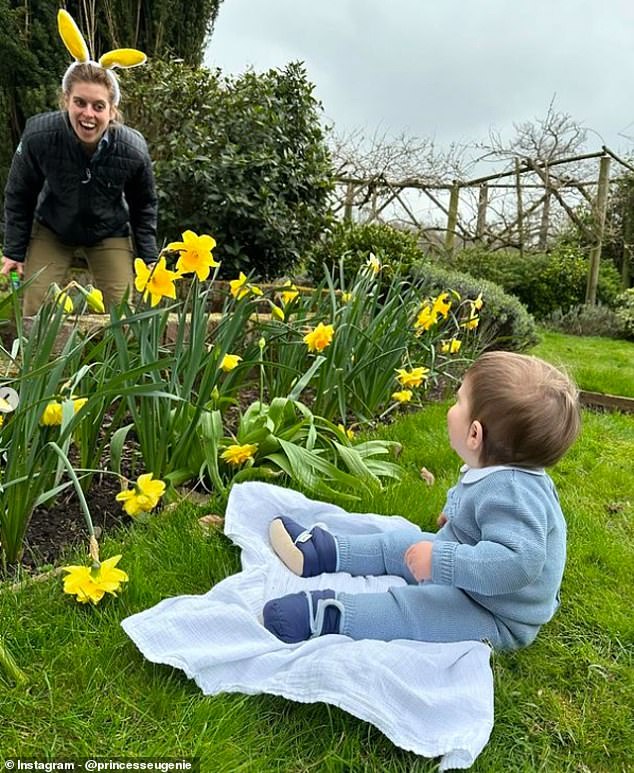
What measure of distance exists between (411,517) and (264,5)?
8.08 meters

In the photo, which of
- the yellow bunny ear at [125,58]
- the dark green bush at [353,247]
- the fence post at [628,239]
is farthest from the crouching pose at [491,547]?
the fence post at [628,239]

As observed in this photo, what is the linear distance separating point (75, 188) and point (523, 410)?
2531 mm

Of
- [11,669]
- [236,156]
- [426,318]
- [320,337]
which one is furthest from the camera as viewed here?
[236,156]

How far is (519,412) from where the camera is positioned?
1.35 m

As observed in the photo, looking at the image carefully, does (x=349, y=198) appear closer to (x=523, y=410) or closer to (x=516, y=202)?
(x=516, y=202)

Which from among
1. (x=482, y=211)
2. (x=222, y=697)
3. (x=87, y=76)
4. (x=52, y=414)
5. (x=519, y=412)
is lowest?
(x=222, y=697)

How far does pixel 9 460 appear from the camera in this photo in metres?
1.50

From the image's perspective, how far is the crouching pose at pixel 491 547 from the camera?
1.31m

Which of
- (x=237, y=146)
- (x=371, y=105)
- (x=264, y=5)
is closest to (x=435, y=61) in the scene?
(x=371, y=105)

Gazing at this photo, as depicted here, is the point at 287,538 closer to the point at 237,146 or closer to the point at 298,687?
the point at 298,687

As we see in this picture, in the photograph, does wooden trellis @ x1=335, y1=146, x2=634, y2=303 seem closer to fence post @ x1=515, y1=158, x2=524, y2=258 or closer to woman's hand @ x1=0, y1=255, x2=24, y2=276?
fence post @ x1=515, y1=158, x2=524, y2=258

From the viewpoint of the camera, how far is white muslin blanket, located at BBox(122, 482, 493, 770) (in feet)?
3.61

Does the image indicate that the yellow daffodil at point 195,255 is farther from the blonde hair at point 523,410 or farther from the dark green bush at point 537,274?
the dark green bush at point 537,274

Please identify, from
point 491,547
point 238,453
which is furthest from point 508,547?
point 238,453
